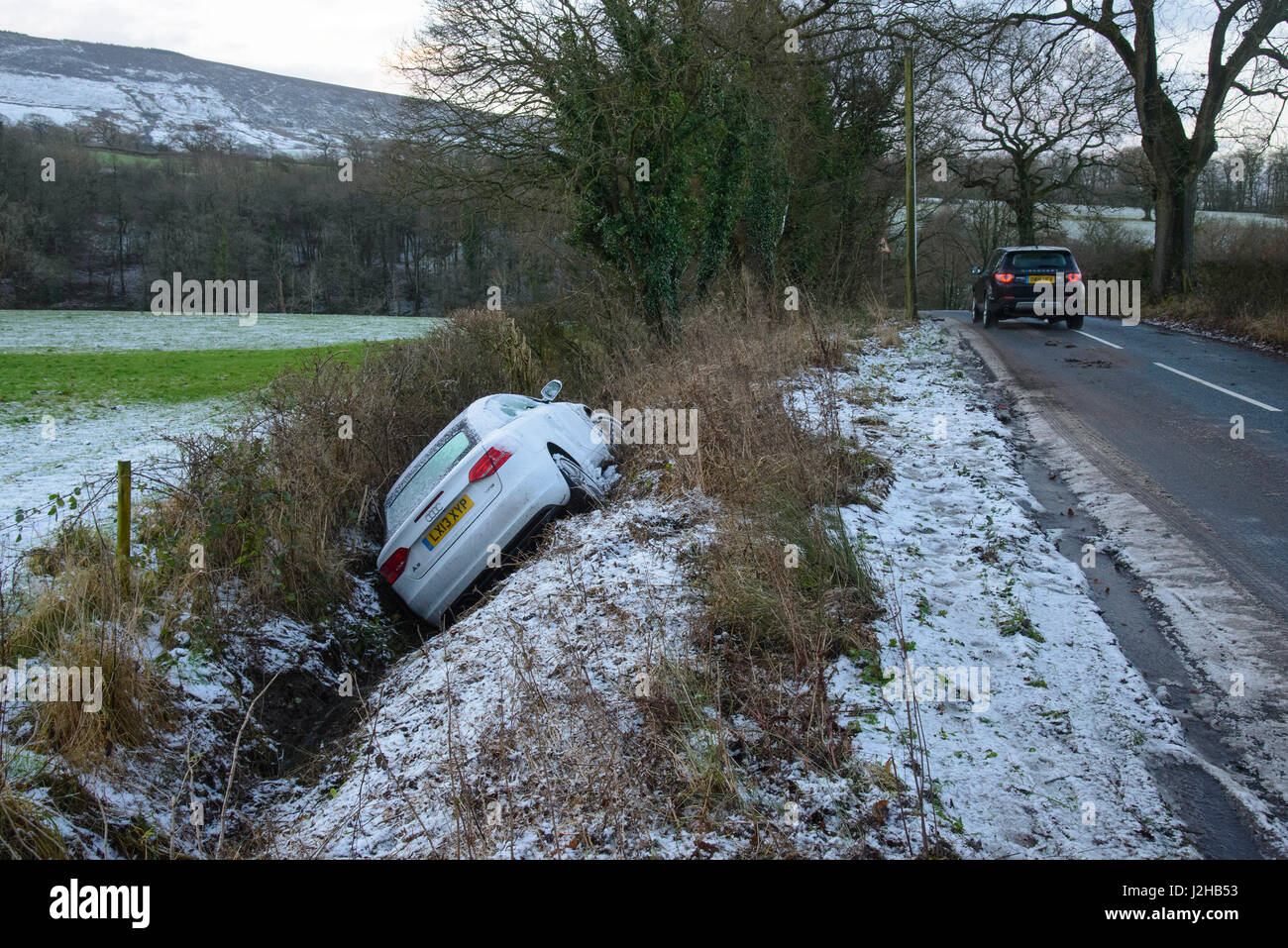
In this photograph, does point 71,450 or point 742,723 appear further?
point 71,450

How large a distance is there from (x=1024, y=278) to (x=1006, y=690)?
17.8 meters

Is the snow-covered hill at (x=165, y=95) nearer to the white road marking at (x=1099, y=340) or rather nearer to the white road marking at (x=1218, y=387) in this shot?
the white road marking at (x=1099, y=340)

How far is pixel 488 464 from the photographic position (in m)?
6.36

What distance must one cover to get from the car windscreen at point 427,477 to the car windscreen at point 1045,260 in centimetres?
1658

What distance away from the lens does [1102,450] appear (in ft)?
26.9

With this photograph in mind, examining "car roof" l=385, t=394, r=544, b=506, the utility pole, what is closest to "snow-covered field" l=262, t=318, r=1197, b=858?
"car roof" l=385, t=394, r=544, b=506

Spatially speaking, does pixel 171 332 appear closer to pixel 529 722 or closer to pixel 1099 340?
pixel 1099 340

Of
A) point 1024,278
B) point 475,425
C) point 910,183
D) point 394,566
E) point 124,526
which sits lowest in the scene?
point 394,566

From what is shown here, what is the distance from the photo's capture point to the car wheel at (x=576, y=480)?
22.7 feet

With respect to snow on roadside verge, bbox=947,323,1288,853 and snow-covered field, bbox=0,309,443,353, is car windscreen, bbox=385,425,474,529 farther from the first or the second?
snow-covered field, bbox=0,309,443,353

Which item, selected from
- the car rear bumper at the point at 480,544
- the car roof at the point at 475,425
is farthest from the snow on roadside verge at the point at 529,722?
the car roof at the point at 475,425

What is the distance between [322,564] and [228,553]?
2.60 feet

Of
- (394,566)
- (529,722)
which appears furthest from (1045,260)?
(529,722)
